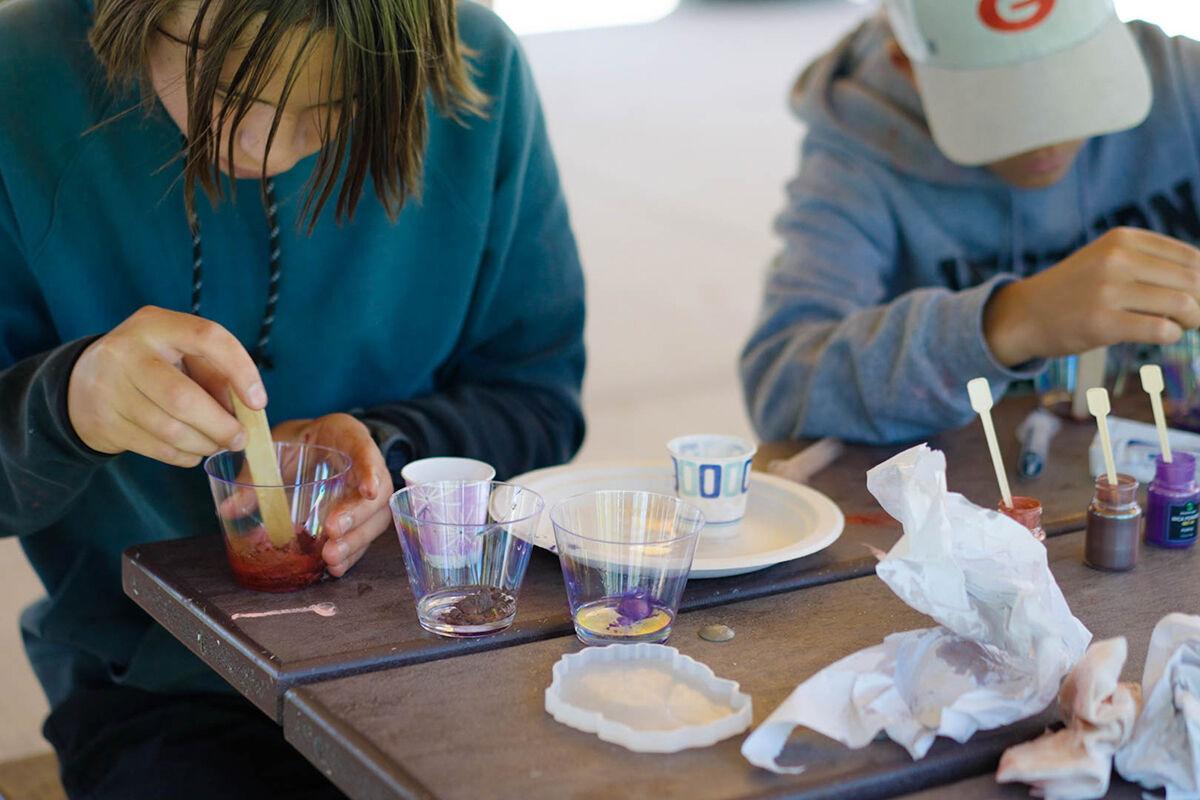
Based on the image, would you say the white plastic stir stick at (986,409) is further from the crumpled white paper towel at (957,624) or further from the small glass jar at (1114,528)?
the crumpled white paper towel at (957,624)

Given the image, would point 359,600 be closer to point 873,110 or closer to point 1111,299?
point 1111,299

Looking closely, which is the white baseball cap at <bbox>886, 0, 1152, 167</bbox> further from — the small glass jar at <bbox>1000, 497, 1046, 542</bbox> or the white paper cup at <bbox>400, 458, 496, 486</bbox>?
the white paper cup at <bbox>400, 458, 496, 486</bbox>

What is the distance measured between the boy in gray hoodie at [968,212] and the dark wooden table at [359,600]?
0.17m

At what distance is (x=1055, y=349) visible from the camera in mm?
1402

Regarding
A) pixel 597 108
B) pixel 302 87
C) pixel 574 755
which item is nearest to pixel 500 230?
pixel 302 87

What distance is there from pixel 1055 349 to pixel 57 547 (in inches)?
40.8

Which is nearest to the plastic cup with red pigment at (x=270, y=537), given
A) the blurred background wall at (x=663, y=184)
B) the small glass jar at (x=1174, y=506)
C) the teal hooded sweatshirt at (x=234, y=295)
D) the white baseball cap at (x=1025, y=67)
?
the teal hooded sweatshirt at (x=234, y=295)

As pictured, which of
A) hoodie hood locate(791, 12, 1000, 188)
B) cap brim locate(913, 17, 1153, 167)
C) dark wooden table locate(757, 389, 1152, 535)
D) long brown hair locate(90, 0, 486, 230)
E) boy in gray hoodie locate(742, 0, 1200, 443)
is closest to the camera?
long brown hair locate(90, 0, 486, 230)

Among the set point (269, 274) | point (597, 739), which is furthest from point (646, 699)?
point (269, 274)

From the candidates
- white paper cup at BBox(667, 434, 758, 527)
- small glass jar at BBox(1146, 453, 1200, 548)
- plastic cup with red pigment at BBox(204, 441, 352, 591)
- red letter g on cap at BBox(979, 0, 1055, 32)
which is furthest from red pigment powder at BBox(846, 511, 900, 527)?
red letter g on cap at BBox(979, 0, 1055, 32)

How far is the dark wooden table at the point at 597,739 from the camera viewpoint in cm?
79

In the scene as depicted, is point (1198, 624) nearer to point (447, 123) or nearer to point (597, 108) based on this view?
point (447, 123)

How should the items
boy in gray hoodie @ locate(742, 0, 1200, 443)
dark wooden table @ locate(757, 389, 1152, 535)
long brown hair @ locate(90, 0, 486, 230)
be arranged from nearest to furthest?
1. long brown hair @ locate(90, 0, 486, 230)
2. dark wooden table @ locate(757, 389, 1152, 535)
3. boy in gray hoodie @ locate(742, 0, 1200, 443)

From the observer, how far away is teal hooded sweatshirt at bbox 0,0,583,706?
1308mm
